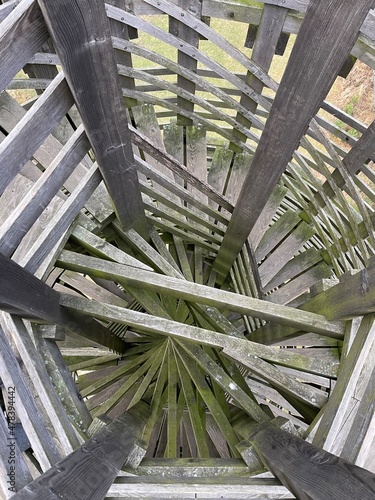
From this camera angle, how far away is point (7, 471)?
1856 millimetres

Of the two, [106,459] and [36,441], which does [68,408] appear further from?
[106,459]

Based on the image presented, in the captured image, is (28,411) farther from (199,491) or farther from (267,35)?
(267,35)

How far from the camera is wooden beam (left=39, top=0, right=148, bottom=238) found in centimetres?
149

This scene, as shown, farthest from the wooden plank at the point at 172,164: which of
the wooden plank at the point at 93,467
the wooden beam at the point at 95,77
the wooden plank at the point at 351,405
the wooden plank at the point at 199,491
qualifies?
the wooden plank at the point at 199,491

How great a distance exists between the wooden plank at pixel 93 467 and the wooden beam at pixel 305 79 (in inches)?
70.8

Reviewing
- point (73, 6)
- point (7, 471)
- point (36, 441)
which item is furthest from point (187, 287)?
point (73, 6)

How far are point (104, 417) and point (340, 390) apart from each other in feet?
4.80

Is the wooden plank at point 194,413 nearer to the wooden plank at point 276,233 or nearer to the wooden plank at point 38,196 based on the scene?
the wooden plank at point 276,233

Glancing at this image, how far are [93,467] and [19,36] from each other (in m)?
1.71

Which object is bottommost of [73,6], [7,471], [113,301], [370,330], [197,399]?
[7,471]

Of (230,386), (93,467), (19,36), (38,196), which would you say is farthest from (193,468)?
(19,36)

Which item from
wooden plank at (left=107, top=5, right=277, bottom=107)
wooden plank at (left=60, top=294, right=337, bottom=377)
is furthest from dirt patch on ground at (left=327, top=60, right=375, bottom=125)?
wooden plank at (left=60, top=294, right=337, bottom=377)

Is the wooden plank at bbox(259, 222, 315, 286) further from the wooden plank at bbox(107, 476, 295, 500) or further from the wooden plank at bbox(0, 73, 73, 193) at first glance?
the wooden plank at bbox(0, 73, 73, 193)

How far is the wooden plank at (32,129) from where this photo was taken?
1.62 meters
